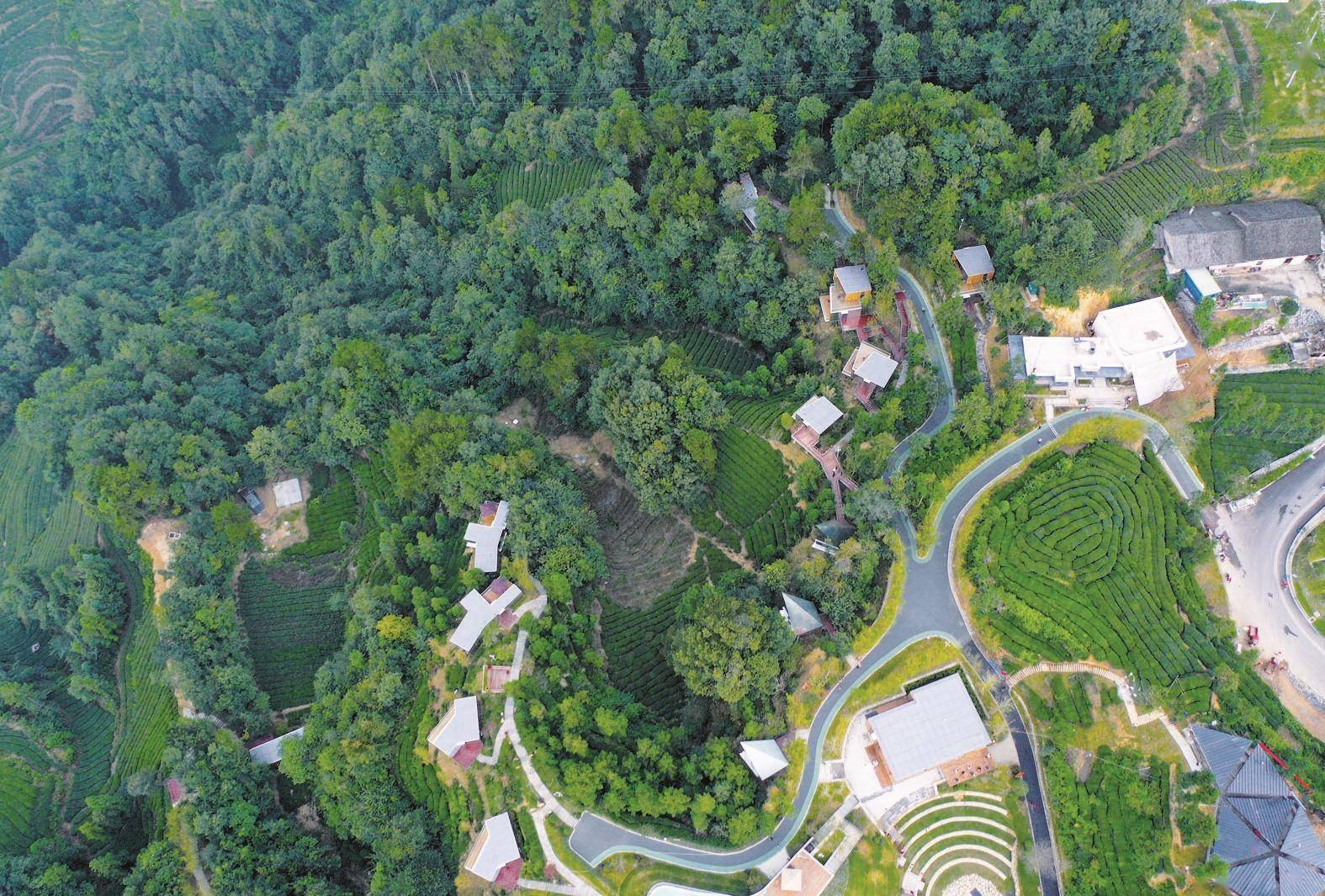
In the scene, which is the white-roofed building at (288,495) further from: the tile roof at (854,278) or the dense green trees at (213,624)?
the tile roof at (854,278)

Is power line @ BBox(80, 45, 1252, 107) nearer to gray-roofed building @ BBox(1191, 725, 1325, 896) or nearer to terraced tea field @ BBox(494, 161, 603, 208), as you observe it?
terraced tea field @ BBox(494, 161, 603, 208)

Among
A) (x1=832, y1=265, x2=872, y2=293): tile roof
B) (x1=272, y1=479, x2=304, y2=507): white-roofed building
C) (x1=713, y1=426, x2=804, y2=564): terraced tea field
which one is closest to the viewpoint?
(x1=713, y1=426, x2=804, y2=564): terraced tea field

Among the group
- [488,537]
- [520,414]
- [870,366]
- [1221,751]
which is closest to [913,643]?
[1221,751]

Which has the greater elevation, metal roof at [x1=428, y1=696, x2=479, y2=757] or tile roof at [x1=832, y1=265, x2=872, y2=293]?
tile roof at [x1=832, y1=265, x2=872, y2=293]

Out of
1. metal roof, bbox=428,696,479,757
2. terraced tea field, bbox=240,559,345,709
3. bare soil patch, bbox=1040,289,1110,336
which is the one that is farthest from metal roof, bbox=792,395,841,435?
terraced tea field, bbox=240,559,345,709

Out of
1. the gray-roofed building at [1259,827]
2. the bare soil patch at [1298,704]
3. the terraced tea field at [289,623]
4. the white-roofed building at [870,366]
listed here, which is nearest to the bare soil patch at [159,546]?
the terraced tea field at [289,623]

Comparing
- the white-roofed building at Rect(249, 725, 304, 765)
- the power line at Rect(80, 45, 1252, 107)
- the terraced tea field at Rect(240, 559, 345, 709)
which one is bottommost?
the white-roofed building at Rect(249, 725, 304, 765)

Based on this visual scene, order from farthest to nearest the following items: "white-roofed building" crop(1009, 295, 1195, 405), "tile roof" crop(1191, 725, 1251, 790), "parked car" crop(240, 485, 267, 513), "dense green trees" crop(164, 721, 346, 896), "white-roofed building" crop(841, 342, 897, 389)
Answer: "parked car" crop(240, 485, 267, 513)
"white-roofed building" crop(841, 342, 897, 389)
"white-roofed building" crop(1009, 295, 1195, 405)
"dense green trees" crop(164, 721, 346, 896)
"tile roof" crop(1191, 725, 1251, 790)
